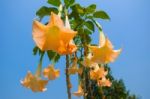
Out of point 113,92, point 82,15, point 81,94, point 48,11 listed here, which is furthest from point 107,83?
point 113,92

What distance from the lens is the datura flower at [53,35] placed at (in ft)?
7.30

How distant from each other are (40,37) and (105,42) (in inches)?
20.7

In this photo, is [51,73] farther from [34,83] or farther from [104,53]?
[104,53]

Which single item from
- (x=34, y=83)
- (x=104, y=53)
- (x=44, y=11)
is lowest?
(x=34, y=83)

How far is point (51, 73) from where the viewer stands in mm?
2721

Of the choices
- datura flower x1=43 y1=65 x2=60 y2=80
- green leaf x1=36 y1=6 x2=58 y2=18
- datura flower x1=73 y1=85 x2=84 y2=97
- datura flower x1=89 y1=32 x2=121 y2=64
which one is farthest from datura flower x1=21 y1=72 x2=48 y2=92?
datura flower x1=73 y1=85 x2=84 y2=97

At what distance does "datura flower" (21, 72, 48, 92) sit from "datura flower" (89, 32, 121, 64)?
16.6 inches

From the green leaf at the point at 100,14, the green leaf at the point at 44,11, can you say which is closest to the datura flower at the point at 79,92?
the green leaf at the point at 100,14

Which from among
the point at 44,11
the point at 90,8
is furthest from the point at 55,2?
the point at 90,8

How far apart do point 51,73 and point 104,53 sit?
41 centimetres

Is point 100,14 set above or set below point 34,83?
above

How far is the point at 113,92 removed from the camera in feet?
79.4

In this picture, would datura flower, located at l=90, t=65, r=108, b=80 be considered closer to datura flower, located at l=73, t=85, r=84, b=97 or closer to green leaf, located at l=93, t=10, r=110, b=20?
datura flower, located at l=73, t=85, r=84, b=97

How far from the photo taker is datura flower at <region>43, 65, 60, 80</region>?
270 cm
